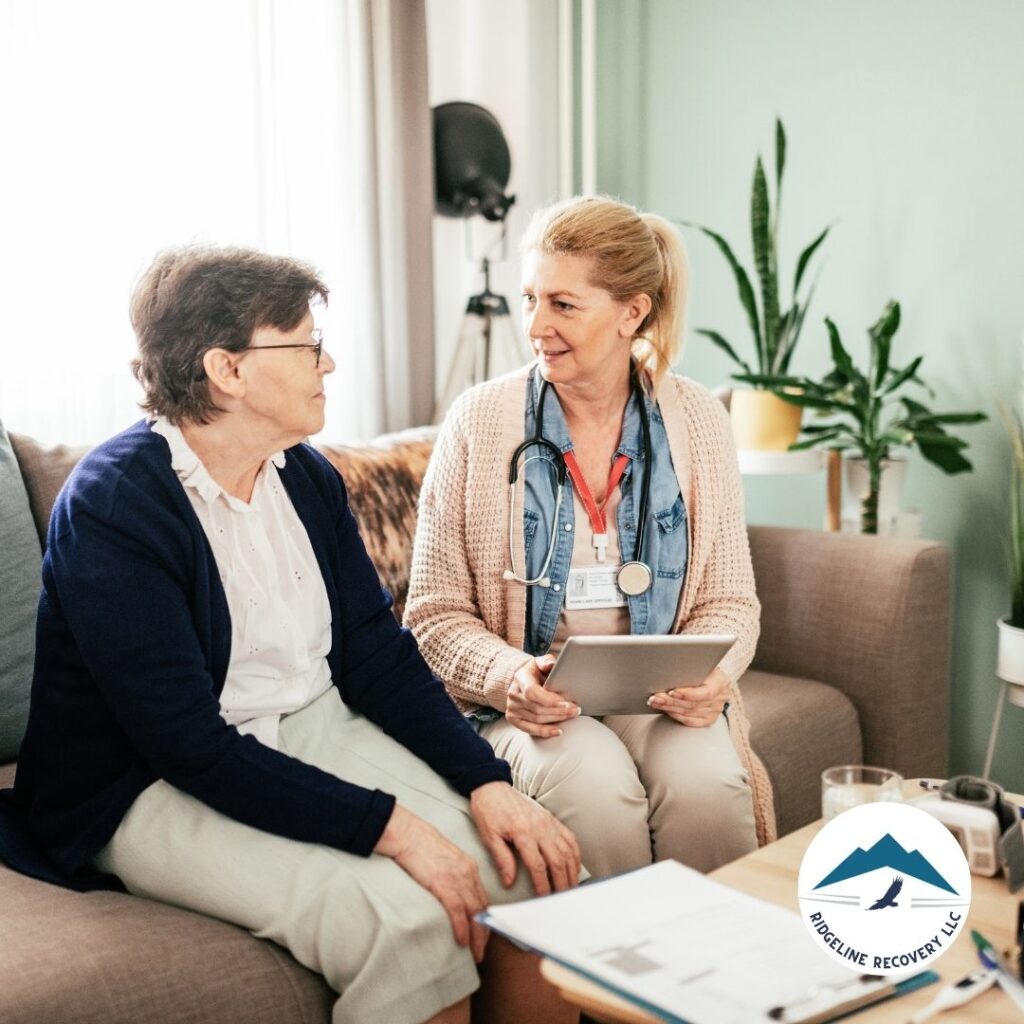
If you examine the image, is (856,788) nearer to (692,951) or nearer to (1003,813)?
(1003,813)

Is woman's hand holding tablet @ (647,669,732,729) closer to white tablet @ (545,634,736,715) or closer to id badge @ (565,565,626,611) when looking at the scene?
white tablet @ (545,634,736,715)

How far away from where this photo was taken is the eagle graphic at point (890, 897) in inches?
46.1

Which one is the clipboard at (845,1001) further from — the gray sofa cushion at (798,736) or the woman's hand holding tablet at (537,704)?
the gray sofa cushion at (798,736)

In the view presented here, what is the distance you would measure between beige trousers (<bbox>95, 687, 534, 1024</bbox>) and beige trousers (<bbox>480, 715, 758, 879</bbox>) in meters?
0.24

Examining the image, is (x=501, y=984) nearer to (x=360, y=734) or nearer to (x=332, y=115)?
(x=360, y=734)

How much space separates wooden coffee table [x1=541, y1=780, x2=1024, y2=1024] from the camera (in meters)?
1.04

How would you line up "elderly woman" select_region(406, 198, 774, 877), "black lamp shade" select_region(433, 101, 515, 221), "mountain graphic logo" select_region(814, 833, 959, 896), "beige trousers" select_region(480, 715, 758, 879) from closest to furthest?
"mountain graphic logo" select_region(814, 833, 959, 896) < "beige trousers" select_region(480, 715, 758, 879) < "elderly woman" select_region(406, 198, 774, 877) < "black lamp shade" select_region(433, 101, 515, 221)

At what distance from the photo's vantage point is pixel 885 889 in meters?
1.20

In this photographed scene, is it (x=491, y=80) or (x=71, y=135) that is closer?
(x=71, y=135)

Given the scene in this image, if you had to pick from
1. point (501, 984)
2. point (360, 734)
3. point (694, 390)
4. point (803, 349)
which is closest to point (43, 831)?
point (360, 734)

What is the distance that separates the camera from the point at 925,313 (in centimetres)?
292

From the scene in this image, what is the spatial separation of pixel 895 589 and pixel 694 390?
25.2 inches

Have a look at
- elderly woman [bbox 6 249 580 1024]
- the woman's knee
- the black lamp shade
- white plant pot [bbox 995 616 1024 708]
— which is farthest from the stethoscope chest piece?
the black lamp shade

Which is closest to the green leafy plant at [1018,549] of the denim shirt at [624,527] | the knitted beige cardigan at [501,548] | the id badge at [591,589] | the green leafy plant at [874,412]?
the green leafy plant at [874,412]
